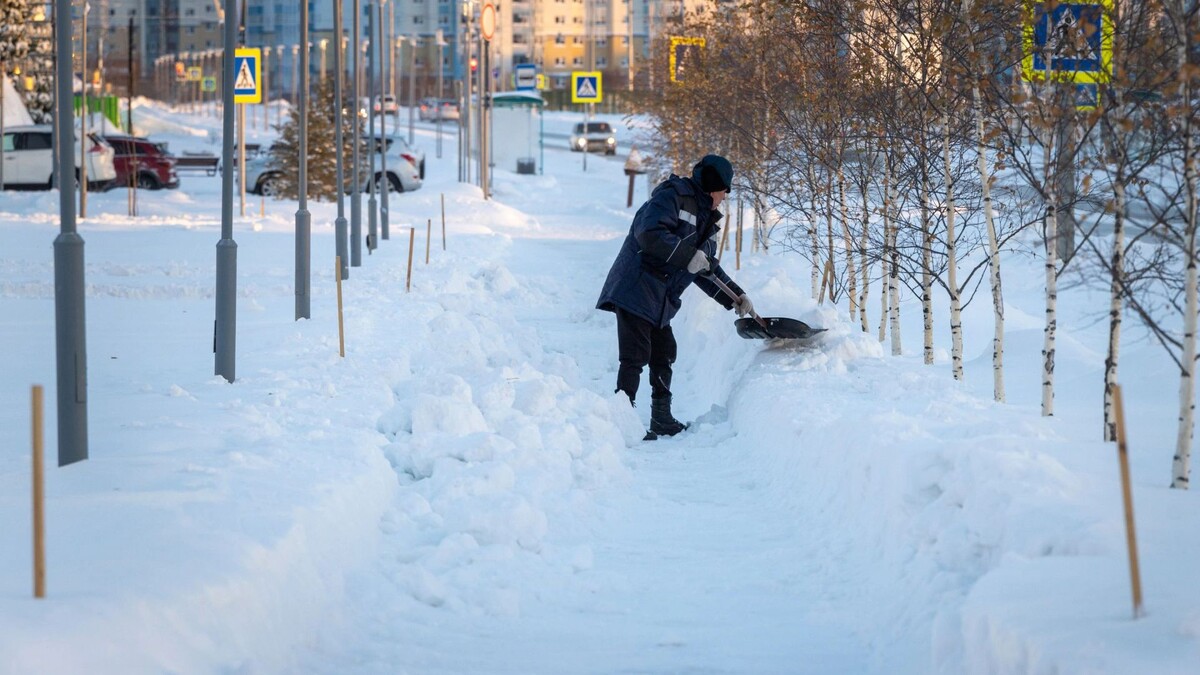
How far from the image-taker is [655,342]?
9.73 m

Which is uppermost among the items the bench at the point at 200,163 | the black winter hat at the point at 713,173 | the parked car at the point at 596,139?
the parked car at the point at 596,139

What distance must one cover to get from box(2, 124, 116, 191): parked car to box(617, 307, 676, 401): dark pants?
25.8 m

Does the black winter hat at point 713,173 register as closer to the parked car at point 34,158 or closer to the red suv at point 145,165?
the parked car at point 34,158

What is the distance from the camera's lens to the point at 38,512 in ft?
14.4

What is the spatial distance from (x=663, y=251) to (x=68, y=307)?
11.6 ft

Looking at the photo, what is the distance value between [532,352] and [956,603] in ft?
25.2

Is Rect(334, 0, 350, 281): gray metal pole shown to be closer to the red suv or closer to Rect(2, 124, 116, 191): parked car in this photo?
Rect(2, 124, 116, 191): parked car

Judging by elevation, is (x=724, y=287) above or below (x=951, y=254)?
below

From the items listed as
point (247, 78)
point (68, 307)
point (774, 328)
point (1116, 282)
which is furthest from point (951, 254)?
point (247, 78)

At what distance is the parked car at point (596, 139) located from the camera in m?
67.7

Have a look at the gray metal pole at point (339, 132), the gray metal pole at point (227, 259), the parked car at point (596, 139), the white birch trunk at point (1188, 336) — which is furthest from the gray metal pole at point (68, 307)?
the parked car at point (596, 139)

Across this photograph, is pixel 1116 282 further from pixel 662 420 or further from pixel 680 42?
pixel 680 42

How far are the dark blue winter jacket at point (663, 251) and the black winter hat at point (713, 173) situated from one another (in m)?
0.07

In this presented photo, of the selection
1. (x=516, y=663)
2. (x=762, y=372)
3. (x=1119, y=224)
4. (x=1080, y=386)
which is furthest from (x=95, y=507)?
(x=1080, y=386)
